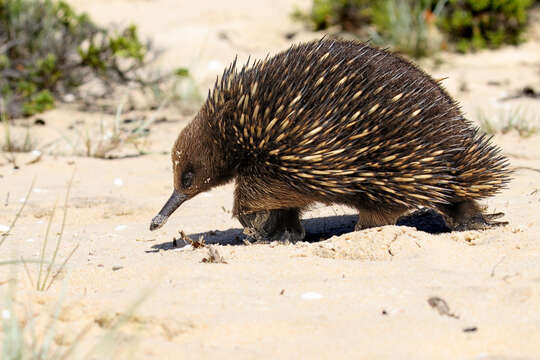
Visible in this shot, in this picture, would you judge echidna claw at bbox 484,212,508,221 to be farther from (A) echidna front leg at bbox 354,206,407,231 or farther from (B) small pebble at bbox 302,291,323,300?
(B) small pebble at bbox 302,291,323,300

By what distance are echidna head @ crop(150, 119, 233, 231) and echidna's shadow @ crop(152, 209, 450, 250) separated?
0.30 m

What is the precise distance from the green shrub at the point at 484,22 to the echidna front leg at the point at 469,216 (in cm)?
646

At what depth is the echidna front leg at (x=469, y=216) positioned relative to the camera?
14.9ft

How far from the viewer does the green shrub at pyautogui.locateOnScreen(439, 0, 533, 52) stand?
10.5 meters

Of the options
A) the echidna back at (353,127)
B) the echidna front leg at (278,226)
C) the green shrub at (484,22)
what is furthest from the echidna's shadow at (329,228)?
the green shrub at (484,22)

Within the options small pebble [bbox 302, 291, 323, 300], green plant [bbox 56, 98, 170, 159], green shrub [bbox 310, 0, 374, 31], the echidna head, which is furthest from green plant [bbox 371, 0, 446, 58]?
small pebble [bbox 302, 291, 323, 300]

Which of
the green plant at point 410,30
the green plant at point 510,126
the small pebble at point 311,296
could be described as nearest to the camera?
the small pebble at point 311,296

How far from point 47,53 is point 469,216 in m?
5.89

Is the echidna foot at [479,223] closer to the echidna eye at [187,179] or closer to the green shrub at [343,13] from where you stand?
the echidna eye at [187,179]

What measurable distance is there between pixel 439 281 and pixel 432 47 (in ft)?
24.0

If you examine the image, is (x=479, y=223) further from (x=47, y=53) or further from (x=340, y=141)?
(x=47, y=53)

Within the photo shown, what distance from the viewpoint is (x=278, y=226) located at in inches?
189

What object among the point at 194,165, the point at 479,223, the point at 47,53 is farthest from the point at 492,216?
the point at 47,53

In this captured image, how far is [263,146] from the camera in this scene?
169 inches
